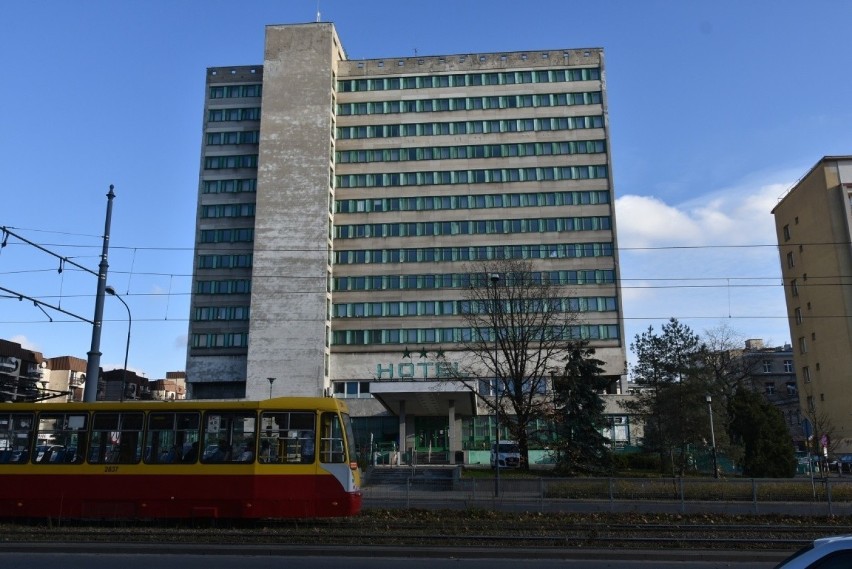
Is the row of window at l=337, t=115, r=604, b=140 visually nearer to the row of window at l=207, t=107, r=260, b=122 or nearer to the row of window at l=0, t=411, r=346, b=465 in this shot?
the row of window at l=207, t=107, r=260, b=122

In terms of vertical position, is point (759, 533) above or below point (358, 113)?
below

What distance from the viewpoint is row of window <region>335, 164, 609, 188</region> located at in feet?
206

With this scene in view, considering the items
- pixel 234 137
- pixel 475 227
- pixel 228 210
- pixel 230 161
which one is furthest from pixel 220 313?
pixel 475 227

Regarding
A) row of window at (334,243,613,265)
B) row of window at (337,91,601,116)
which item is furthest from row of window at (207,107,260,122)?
row of window at (334,243,613,265)

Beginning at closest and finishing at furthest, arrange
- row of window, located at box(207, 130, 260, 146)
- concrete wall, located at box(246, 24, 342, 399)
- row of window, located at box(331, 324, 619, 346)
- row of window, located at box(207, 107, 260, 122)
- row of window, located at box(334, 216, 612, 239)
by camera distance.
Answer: concrete wall, located at box(246, 24, 342, 399)
row of window, located at box(331, 324, 619, 346)
row of window, located at box(334, 216, 612, 239)
row of window, located at box(207, 130, 260, 146)
row of window, located at box(207, 107, 260, 122)

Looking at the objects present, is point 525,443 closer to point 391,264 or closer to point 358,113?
point 391,264

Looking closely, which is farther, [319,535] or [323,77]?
[323,77]

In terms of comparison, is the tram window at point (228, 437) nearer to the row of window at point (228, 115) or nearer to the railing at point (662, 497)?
the railing at point (662, 497)

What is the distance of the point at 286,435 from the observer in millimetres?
16375

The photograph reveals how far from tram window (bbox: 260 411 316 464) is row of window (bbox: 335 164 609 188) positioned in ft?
162

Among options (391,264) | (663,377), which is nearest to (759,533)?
(663,377)

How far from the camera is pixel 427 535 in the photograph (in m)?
13.9

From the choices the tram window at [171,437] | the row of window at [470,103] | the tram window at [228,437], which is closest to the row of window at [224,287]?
the row of window at [470,103]

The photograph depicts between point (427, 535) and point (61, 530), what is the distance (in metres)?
8.41
